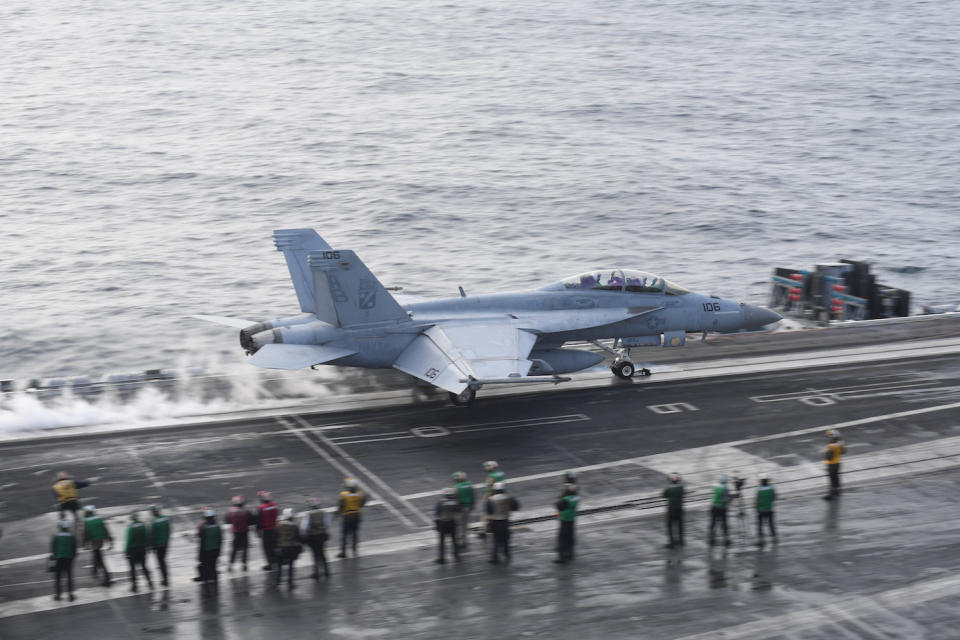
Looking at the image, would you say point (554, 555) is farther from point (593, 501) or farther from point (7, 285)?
point (7, 285)

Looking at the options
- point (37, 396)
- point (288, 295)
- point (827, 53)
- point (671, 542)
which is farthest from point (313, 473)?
point (827, 53)

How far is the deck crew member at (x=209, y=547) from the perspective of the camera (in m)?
20.7

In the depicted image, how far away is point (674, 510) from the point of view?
910 inches

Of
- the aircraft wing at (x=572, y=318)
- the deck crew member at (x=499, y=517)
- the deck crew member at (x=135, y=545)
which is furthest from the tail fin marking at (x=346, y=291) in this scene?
the deck crew member at (x=135, y=545)

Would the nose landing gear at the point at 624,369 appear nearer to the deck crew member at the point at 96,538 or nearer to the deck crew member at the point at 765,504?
the deck crew member at the point at 765,504

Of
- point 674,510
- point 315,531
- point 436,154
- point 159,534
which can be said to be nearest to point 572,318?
point 674,510

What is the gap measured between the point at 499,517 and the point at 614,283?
1520 centimetres

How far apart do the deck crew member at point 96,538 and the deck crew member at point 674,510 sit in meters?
Answer: 11.3

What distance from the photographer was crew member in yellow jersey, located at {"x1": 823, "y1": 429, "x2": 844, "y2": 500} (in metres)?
25.9

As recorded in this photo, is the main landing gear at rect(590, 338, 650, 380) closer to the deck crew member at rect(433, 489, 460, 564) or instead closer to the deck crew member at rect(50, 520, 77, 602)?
the deck crew member at rect(433, 489, 460, 564)

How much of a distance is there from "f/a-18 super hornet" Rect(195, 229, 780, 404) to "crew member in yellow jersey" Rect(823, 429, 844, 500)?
24.0 ft

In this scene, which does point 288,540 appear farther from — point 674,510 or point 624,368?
point 624,368

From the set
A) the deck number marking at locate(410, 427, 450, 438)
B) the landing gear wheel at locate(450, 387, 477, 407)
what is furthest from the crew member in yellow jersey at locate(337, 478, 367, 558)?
the landing gear wheel at locate(450, 387, 477, 407)

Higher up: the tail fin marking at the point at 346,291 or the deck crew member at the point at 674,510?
the tail fin marking at the point at 346,291
